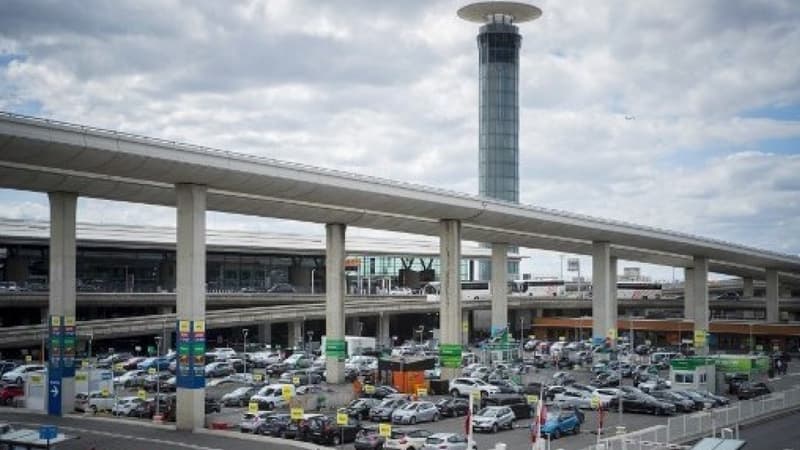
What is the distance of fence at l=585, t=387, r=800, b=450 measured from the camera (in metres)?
30.4

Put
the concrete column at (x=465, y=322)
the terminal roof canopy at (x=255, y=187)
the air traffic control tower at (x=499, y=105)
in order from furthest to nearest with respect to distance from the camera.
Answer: the air traffic control tower at (x=499, y=105) < the concrete column at (x=465, y=322) < the terminal roof canopy at (x=255, y=187)

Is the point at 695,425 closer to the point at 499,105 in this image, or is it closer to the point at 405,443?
the point at 405,443

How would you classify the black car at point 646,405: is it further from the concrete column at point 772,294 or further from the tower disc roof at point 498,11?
the tower disc roof at point 498,11

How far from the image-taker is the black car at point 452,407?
45062 millimetres

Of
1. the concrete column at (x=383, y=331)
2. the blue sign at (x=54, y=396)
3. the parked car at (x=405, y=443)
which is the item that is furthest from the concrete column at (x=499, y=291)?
the parked car at (x=405, y=443)

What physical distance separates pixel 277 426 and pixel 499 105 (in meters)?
153

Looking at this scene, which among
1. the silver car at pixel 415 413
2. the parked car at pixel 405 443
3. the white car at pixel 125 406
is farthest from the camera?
the white car at pixel 125 406

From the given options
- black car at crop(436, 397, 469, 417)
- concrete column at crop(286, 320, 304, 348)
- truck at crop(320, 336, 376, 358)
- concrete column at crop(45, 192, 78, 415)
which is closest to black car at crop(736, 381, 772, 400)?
black car at crop(436, 397, 469, 417)

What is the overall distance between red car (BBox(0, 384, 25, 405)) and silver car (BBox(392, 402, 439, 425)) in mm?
21638

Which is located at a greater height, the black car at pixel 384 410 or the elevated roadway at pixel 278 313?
the elevated roadway at pixel 278 313

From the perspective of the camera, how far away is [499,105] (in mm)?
184625

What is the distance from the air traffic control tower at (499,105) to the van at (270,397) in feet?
452

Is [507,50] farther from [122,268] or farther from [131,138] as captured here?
[131,138]

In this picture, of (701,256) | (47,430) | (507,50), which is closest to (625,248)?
(701,256)
